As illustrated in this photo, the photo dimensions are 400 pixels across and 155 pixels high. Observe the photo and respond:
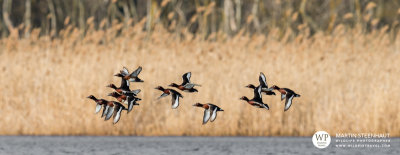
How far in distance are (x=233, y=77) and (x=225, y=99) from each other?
47cm

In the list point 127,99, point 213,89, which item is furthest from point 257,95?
point 213,89

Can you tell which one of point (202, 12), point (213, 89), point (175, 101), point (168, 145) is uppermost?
point (202, 12)

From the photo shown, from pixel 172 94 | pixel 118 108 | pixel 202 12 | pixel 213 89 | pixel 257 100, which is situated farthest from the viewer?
pixel 202 12

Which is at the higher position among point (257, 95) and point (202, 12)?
point (202, 12)

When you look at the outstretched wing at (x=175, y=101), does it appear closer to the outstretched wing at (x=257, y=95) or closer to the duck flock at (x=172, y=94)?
the duck flock at (x=172, y=94)

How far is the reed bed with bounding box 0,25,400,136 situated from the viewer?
11.5 metres

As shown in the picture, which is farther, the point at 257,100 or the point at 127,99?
the point at 127,99

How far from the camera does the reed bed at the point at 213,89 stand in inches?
452

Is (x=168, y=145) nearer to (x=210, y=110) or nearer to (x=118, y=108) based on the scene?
(x=118, y=108)

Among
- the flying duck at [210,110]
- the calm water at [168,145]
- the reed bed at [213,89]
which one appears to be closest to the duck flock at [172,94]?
the flying duck at [210,110]

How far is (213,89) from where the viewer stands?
11.7 meters

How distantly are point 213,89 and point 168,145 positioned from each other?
4.37 feet

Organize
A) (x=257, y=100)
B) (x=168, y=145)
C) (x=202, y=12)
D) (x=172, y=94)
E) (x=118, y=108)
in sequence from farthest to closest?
(x=202, y=12)
(x=168, y=145)
(x=118, y=108)
(x=172, y=94)
(x=257, y=100)

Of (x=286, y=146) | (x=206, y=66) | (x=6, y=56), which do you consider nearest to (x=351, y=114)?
(x=286, y=146)
